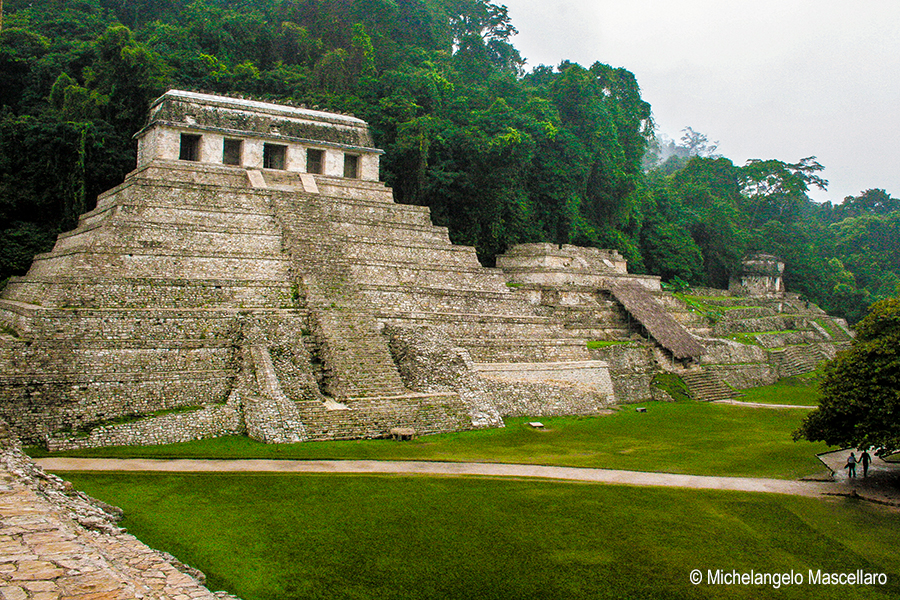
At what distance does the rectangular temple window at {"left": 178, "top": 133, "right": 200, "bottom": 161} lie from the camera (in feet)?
88.3

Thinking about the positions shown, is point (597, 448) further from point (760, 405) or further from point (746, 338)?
point (746, 338)

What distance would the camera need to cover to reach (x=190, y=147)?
2709 cm

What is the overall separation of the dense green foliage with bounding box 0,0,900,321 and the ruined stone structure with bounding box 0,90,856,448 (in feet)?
14.8

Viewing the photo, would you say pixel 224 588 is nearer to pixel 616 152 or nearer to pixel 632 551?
pixel 632 551

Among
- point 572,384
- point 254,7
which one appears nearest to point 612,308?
point 572,384

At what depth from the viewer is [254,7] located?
4772cm

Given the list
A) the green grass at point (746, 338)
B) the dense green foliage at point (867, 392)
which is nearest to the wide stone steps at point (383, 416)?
the dense green foliage at point (867, 392)

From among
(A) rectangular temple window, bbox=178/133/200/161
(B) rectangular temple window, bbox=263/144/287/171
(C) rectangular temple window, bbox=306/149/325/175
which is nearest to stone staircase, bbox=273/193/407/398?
(B) rectangular temple window, bbox=263/144/287/171

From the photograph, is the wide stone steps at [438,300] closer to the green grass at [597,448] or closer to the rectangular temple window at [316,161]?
the green grass at [597,448]

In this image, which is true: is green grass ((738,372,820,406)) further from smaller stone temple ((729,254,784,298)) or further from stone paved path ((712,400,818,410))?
smaller stone temple ((729,254,784,298))

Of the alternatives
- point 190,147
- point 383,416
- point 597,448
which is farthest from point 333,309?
point 190,147

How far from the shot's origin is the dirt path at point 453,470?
47.5ft

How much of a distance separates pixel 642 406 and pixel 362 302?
10946 mm

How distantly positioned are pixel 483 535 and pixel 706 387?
20947mm
